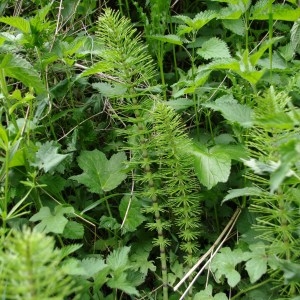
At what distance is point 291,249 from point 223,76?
0.76 m

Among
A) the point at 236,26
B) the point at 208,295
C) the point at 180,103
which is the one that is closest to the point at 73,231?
the point at 208,295

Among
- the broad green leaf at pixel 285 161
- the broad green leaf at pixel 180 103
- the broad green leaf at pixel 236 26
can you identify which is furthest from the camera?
the broad green leaf at pixel 236 26

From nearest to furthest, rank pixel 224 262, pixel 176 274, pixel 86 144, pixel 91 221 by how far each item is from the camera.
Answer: pixel 224 262, pixel 176 274, pixel 91 221, pixel 86 144

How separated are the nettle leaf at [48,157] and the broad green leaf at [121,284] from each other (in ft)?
1.06

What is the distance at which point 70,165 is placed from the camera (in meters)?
1.70

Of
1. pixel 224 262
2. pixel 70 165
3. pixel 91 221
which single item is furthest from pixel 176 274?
pixel 70 165

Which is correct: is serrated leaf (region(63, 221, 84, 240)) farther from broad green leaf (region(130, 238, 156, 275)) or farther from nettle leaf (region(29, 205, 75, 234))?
broad green leaf (region(130, 238, 156, 275))

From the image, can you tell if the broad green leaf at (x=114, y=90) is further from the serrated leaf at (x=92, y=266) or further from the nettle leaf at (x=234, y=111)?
the serrated leaf at (x=92, y=266)

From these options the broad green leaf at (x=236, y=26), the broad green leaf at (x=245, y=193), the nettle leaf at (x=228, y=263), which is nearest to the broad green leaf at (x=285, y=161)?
the broad green leaf at (x=245, y=193)

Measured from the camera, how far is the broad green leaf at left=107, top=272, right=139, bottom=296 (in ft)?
4.18

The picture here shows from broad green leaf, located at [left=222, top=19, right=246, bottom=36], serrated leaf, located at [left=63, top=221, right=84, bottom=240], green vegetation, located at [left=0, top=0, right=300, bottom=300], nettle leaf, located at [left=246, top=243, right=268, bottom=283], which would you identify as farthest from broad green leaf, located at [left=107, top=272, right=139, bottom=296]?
broad green leaf, located at [left=222, top=19, right=246, bottom=36]

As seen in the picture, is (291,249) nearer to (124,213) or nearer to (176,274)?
(176,274)

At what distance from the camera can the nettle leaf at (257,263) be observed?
4.12 ft

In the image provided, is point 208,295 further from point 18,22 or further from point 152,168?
point 18,22
